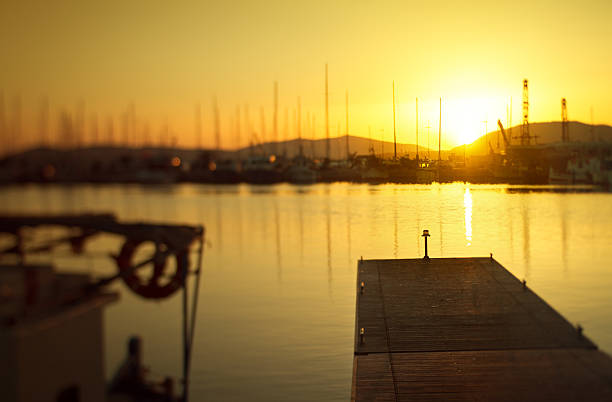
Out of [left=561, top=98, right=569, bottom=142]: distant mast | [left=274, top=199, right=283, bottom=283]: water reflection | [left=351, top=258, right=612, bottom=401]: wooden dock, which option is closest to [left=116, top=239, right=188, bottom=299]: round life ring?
[left=351, top=258, right=612, bottom=401]: wooden dock

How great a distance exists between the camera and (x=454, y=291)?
37.2 ft

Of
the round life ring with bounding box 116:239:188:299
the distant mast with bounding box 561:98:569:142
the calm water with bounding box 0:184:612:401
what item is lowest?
the calm water with bounding box 0:184:612:401

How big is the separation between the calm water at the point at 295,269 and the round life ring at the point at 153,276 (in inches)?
6.1

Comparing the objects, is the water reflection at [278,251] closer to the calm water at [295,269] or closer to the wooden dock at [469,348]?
the calm water at [295,269]

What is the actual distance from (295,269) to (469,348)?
1317 centimetres

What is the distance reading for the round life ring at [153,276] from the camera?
4.52m

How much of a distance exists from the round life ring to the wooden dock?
2315mm

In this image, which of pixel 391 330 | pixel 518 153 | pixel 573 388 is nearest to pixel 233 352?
pixel 391 330

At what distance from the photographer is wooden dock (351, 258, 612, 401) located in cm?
621

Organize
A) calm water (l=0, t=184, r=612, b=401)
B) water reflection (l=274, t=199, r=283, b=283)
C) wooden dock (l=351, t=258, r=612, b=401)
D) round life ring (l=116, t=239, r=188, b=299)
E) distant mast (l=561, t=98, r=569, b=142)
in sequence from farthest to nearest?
distant mast (l=561, t=98, r=569, b=142)
water reflection (l=274, t=199, r=283, b=283)
wooden dock (l=351, t=258, r=612, b=401)
calm water (l=0, t=184, r=612, b=401)
round life ring (l=116, t=239, r=188, b=299)

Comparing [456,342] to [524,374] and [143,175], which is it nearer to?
[524,374]

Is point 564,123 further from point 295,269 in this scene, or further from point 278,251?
point 295,269

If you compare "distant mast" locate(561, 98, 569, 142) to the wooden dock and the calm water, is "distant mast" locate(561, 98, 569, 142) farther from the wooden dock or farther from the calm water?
the wooden dock

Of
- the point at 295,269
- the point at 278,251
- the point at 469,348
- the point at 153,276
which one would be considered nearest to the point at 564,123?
the point at 278,251
